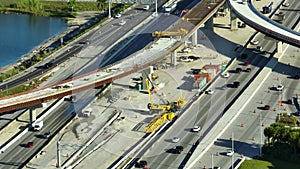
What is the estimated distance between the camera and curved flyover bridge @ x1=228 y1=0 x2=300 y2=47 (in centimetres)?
6208

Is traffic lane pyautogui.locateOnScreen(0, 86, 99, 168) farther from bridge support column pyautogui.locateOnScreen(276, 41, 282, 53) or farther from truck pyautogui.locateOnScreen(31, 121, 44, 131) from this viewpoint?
bridge support column pyautogui.locateOnScreen(276, 41, 282, 53)

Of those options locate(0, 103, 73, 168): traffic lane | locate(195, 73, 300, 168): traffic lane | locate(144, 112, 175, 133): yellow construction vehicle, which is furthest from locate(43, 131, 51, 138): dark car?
locate(195, 73, 300, 168): traffic lane

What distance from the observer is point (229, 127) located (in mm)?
52125

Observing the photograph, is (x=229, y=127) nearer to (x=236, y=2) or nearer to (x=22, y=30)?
(x=236, y=2)

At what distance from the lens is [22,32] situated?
7969 cm

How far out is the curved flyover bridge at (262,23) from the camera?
6208 cm

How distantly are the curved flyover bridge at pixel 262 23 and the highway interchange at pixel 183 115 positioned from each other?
98.5 inches

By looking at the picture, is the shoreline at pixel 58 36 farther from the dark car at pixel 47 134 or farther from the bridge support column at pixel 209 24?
the dark car at pixel 47 134

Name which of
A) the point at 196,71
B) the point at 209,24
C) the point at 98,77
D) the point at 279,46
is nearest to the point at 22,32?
the point at 209,24

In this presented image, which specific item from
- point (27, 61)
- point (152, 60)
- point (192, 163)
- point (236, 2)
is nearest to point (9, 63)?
point (27, 61)

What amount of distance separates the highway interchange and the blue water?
6578mm

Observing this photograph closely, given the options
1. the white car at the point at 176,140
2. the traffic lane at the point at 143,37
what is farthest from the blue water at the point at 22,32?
the white car at the point at 176,140

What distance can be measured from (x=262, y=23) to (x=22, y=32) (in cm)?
2809

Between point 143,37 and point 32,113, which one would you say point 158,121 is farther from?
point 143,37
